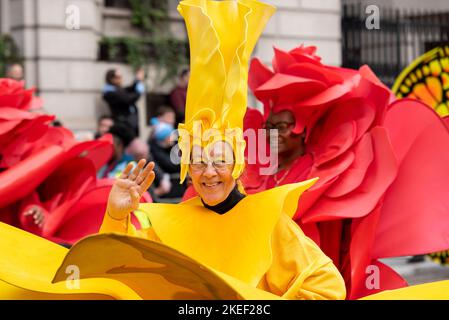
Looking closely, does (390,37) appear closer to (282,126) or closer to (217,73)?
(282,126)

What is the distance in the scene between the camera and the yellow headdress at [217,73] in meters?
2.80

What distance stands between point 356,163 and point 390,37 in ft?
29.9

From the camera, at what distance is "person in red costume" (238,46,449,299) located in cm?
404

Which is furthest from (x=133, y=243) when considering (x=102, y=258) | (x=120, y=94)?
(x=120, y=94)

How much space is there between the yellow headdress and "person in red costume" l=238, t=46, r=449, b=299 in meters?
1.20

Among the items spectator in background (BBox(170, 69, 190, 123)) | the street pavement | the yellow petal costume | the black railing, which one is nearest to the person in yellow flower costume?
the yellow petal costume

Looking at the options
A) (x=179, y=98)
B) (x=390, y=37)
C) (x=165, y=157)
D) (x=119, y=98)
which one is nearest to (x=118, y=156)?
(x=165, y=157)

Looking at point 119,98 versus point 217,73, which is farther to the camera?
point 119,98

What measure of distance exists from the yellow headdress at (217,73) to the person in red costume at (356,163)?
120cm

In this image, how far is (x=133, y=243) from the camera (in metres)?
2.27

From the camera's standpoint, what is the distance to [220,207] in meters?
2.87

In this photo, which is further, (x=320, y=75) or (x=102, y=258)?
(x=320, y=75)
